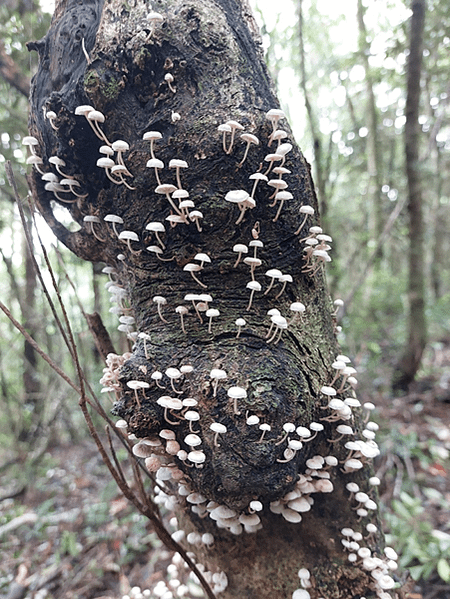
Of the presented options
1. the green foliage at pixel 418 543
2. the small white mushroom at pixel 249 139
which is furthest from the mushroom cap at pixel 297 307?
the green foliage at pixel 418 543

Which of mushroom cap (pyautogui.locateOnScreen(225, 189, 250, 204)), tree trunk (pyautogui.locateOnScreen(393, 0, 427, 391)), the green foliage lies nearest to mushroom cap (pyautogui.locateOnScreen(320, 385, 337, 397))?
mushroom cap (pyautogui.locateOnScreen(225, 189, 250, 204))

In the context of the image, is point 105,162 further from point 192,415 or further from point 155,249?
point 192,415

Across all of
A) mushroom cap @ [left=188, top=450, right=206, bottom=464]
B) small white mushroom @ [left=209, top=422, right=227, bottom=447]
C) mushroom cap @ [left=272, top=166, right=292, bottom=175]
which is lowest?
mushroom cap @ [left=188, top=450, right=206, bottom=464]

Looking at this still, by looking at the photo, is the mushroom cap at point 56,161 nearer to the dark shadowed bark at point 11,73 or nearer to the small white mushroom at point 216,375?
the small white mushroom at point 216,375

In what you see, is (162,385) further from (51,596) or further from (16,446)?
(16,446)

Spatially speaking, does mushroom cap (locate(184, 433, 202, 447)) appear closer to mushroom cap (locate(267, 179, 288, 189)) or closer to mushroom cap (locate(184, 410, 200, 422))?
mushroom cap (locate(184, 410, 200, 422))

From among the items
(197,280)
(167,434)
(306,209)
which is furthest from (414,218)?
(167,434)
